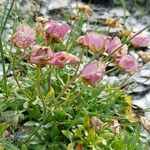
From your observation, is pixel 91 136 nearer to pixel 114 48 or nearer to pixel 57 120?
pixel 57 120

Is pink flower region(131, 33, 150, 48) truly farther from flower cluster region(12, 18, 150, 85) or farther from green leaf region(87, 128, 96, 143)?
green leaf region(87, 128, 96, 143)

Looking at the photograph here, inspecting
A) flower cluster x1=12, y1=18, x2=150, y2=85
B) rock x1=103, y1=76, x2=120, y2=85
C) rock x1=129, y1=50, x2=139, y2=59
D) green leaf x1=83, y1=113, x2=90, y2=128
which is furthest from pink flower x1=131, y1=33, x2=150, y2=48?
rock x1=129, y1=50, x2=139, y2=59

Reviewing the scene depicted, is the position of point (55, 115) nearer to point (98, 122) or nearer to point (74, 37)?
point (98, 122)

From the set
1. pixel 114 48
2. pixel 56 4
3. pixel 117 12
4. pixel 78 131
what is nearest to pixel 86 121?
pixel 78 131

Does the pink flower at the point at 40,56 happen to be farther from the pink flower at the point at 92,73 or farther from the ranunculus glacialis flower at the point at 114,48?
the ranunculus glacialis flower at the point at 114,48

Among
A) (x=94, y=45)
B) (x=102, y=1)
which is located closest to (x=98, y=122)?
(x=94, y=45)

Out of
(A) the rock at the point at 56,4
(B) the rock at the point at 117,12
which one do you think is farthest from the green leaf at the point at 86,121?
(B) the rock at the point at 117,12
